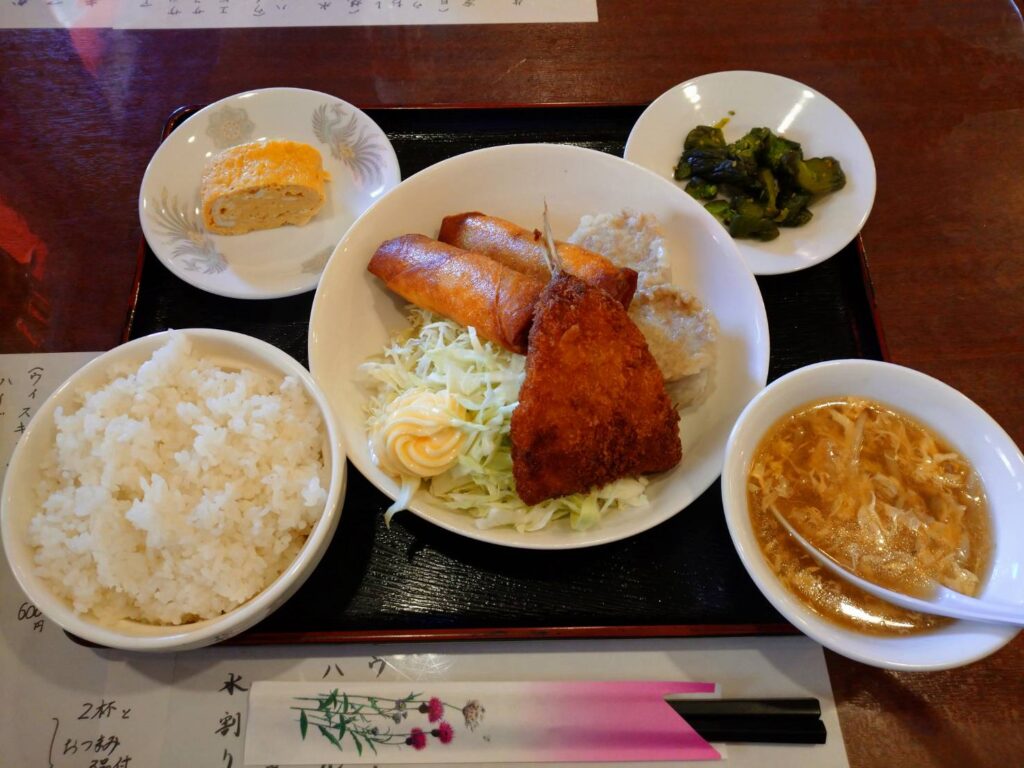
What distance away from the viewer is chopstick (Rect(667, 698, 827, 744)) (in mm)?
1693

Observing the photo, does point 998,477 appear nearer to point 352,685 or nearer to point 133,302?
point 352,685

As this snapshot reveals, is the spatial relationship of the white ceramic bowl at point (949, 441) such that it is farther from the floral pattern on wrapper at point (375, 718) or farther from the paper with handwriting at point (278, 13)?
the paper with handwriting at point (278, 13)

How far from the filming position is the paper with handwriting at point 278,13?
302 cm

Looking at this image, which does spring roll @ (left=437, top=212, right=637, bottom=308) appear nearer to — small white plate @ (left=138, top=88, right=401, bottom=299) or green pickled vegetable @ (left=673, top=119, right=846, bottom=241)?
small white plate @ (left=138, top=88, right=401, bottom=299)

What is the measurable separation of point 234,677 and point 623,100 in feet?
9.03

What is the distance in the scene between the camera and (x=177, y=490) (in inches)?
67.8

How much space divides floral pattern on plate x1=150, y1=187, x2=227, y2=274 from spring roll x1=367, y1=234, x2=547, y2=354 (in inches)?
26.7

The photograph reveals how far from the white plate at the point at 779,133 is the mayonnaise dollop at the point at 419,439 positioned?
1365 mm

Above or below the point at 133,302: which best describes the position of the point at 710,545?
below

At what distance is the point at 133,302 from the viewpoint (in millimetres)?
2301

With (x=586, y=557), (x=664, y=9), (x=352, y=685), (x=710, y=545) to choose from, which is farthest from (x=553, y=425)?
(x=664, y=9)

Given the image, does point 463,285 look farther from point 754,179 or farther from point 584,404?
point 754,179

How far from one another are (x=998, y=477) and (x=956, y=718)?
73 centimetres

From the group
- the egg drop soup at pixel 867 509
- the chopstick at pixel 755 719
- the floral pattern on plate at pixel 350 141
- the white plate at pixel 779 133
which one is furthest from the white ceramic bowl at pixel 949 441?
the floral pattern on plate at pixel 350 141
